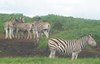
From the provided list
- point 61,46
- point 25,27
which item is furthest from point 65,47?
point 25,27

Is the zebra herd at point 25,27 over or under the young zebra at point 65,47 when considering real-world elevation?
under

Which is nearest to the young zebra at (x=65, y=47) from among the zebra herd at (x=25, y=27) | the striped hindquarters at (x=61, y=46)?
the striped hindquarters at (x=61, y=46)

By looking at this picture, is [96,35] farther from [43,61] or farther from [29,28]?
[43,61]

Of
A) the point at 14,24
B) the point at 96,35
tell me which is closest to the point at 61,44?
the point at 96,35

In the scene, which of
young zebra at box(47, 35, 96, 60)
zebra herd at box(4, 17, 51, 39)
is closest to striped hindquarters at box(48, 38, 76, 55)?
young zebra at box(47, 35, 96, 60)

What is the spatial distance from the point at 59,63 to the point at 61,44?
2.48 m

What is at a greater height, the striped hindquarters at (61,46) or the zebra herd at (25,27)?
the striped hindquarters at (61,46)

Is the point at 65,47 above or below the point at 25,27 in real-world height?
above

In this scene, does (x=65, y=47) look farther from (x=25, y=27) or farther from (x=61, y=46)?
(x=25, y=27)

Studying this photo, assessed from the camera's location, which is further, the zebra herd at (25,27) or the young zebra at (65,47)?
the zebra herd at (25,27)

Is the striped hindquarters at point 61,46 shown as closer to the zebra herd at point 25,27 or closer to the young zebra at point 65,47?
the young zebra at point 65,47

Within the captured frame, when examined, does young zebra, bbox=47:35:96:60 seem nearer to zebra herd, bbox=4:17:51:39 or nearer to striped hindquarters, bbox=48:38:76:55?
striped hindquarters, bbox=48:38:76:55

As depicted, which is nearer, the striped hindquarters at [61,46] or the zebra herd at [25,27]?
the striped hindquarters at [61,46]

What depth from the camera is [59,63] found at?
10.1m
